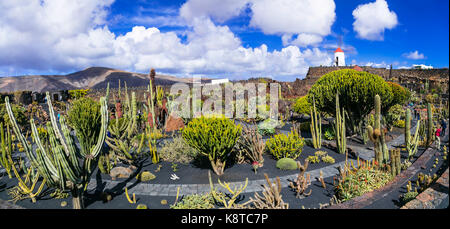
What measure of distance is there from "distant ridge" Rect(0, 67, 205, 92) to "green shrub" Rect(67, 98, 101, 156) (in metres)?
40.4

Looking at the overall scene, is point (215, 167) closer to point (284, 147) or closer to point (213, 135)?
point (213, 135)

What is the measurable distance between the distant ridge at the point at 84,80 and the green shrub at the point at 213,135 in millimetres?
39212

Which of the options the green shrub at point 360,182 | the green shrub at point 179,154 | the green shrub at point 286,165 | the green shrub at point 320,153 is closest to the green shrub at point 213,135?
the green shrub at point 179,154

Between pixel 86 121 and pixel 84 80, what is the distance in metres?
68.1

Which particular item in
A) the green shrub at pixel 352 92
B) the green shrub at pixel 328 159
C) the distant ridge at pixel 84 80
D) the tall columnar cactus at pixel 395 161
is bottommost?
the green shrub at pixel 328 159

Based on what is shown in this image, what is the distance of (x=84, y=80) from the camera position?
213 feet

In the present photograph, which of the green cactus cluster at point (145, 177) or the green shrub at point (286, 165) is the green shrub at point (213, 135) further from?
the green shrub at point (286, 165)

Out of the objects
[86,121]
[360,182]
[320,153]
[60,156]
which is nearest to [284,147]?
[320,153]

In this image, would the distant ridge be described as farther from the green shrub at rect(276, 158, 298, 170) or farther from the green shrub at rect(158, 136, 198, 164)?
the green shrub at rect(276, 158, 298, 170)

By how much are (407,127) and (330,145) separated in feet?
9.23

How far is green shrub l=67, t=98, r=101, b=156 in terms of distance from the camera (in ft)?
18.7

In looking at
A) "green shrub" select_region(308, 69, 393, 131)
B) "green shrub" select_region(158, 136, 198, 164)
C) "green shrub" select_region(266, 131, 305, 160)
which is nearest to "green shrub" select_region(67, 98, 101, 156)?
"green shrub" select_region(158, 136, 198, 164)

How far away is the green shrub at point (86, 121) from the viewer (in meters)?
5.71
